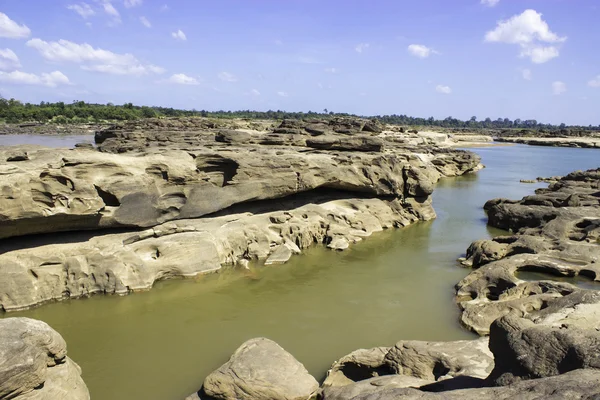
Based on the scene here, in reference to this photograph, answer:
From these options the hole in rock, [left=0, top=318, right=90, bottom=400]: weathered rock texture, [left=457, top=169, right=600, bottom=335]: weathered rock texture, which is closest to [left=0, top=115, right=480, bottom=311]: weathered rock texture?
[left=0, top=318, right=90, bottom=400]: weathered rock texture

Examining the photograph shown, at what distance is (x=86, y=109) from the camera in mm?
75750

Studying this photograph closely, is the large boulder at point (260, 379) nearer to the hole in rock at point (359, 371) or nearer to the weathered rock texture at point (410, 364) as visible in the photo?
the weathered rock texture at point (410, 364)

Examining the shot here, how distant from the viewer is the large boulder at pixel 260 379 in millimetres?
6301

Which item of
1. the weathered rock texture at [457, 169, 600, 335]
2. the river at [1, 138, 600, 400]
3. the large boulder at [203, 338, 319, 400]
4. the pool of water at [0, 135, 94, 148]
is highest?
the pool of water at [0, 135, 94, 148]

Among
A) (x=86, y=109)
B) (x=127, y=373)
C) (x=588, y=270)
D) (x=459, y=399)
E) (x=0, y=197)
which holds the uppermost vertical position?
(x=86, y=109)

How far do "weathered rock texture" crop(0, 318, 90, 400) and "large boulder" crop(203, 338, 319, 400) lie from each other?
2.03 meters

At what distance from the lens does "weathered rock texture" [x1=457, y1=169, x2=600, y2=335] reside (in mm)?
9578

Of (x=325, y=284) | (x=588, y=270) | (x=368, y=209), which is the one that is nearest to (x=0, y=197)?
(x=325, y=284)

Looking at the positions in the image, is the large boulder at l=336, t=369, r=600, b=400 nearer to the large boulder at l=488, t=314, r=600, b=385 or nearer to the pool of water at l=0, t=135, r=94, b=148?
the large boulder at l=488, t=314, r=600, b=385

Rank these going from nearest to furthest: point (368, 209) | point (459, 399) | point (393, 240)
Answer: point (459, 399) → point (393, 240) → point (368, 209)

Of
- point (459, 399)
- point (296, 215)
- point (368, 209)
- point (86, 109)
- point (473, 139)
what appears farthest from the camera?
Answer: point (473, 139)

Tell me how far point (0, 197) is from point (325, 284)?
7791 millimetres

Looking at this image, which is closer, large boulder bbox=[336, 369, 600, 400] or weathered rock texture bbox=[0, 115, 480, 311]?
large boulder bbox=[336, 369, 600, 400]

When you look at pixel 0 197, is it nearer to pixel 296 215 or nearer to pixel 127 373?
pixel 127 373
